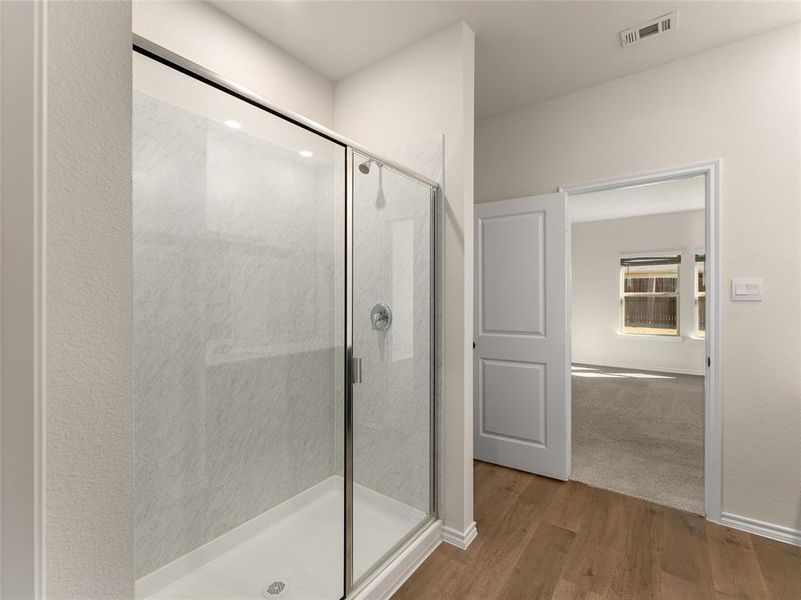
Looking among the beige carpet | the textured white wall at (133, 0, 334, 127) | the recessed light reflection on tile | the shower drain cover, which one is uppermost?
the textured white wall at (133, 0, 334, 127)

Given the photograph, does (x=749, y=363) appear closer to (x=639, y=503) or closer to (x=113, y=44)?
(x=639, y=503)

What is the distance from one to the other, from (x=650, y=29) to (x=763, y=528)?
276 centimetres

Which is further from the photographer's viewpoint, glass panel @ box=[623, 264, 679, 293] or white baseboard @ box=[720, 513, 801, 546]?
glass panel @ box=[623, 264, 679, 293]

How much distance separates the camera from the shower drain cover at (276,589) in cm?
165

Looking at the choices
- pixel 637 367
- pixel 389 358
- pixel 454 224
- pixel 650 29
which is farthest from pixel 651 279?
pixel 389 358

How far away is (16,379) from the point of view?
0.56 metres

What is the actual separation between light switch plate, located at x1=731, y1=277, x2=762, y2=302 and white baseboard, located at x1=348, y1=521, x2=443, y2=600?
81.5 inches

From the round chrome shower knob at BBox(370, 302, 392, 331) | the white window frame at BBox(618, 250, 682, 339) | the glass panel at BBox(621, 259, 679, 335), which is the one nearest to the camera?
the round chrome shower knob at BBox(370, 302, 392, 331)

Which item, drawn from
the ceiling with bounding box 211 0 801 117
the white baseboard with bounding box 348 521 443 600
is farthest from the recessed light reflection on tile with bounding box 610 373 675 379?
the white baseboard with bounding box 348 521 443 600

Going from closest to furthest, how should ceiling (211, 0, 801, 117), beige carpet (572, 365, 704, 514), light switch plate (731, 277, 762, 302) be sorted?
ceiling (211, 0, 801, 117)
light switch plate (731, 277, 762, 302)
beige carpet (572, 365, 704, 514)

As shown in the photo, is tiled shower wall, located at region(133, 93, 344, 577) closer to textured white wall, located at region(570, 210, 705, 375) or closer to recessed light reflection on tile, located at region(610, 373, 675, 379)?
recessed light reflection on tile, located at region(610, 373, 675, 379)

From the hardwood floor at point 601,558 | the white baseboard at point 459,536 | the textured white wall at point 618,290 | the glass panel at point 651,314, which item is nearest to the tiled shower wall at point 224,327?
the white baseboard at point 459,536

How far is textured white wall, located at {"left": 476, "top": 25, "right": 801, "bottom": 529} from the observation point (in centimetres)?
204

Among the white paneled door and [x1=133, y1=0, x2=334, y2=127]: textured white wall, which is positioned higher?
[x1=133, y1=0, x2=334, y2=127]: textured white wall
